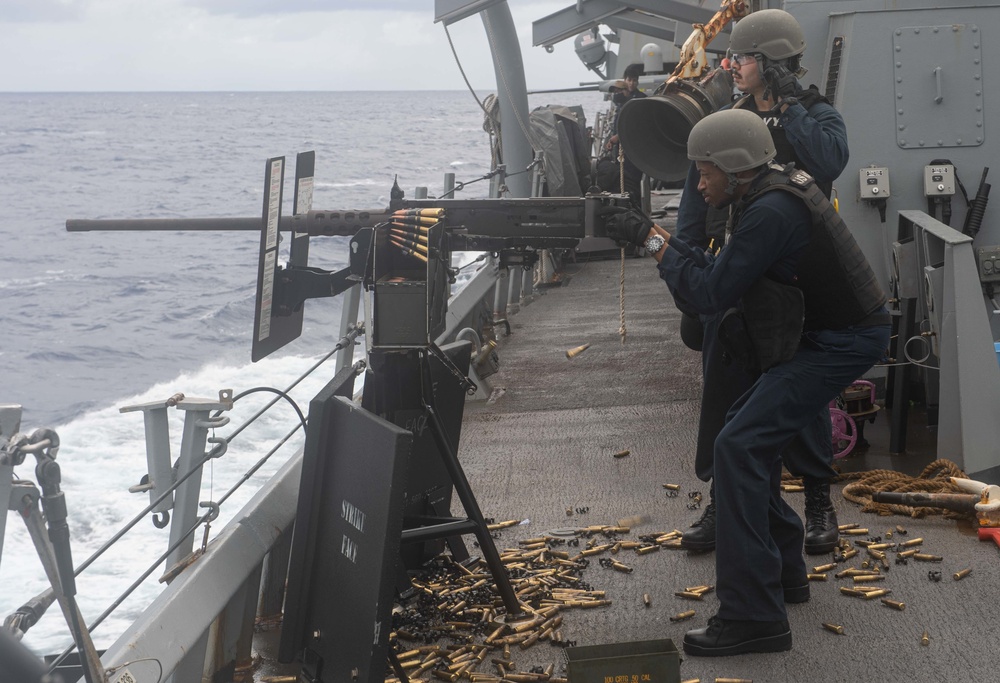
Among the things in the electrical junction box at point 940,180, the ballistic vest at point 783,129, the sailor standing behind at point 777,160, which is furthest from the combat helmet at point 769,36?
the electrical junction box at point 940,180

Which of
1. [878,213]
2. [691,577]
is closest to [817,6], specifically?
[878,213]

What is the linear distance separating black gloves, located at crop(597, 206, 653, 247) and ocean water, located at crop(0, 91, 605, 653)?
3.78 feet

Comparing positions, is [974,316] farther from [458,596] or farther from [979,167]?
[458,596]

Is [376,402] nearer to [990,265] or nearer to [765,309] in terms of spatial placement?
[765,309]

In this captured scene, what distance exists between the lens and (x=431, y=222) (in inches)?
160

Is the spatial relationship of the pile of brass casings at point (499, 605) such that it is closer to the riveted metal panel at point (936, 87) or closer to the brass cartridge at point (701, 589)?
the brass cartridge at point (701, 589)

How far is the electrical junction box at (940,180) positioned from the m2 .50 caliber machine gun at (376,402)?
333 cm

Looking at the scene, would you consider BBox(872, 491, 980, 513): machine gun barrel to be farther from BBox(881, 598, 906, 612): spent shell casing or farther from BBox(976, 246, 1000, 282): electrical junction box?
BBox(976, 246, 1000, 282): electrical junction box

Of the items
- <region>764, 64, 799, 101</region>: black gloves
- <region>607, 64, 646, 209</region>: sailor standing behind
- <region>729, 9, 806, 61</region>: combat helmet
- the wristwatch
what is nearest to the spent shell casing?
the wristwatch

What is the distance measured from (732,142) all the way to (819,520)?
6.34 ft

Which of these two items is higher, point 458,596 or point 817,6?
point 817,6

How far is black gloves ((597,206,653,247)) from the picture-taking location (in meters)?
4.08

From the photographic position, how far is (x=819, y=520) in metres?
5.02

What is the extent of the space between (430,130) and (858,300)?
294ft
